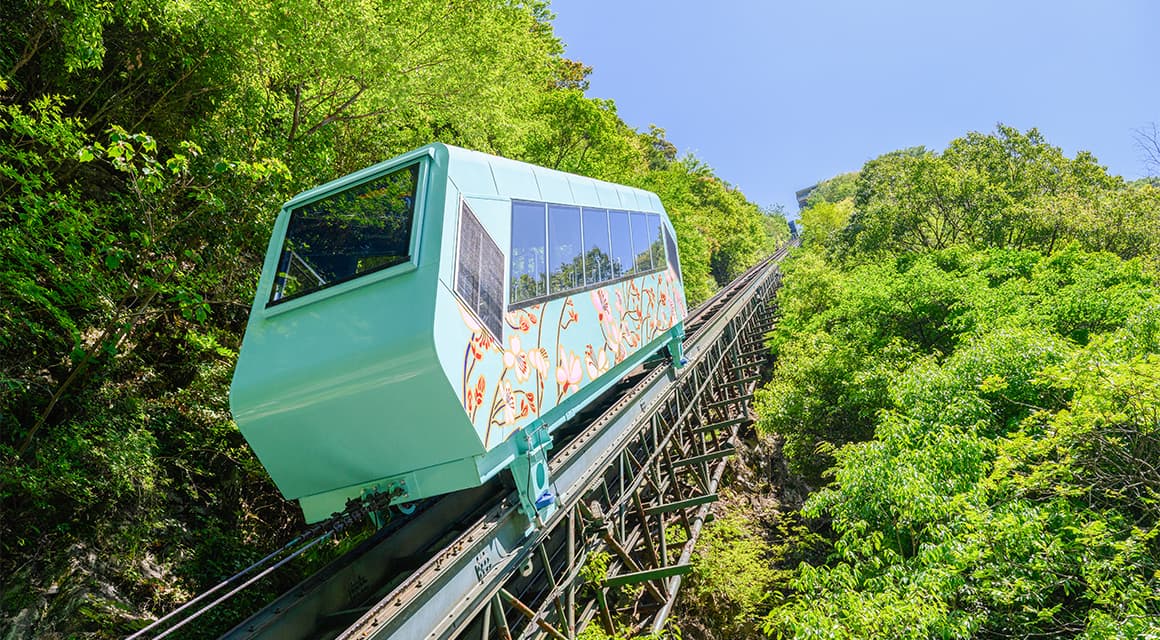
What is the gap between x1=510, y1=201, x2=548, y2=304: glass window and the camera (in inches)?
195

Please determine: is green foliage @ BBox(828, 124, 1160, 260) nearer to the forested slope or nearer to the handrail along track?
the handrail along track

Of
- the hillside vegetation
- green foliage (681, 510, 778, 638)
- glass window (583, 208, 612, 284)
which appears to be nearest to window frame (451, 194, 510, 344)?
glass window (583, 208, 612, 284)

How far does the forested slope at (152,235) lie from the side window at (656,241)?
353cm

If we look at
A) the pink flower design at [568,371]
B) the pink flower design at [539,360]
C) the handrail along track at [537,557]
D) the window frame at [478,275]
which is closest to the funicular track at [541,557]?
the handrail along track at [537,557]

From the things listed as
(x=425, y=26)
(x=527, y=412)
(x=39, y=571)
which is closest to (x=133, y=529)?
(x=39, y=571)

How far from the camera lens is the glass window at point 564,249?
18.4ft

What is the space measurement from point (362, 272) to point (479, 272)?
822mm

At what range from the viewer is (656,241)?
31.7 ft

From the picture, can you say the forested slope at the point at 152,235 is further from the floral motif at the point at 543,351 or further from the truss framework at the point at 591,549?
the truss framework at the point at 591,549

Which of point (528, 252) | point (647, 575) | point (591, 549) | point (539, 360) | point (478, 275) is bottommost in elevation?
point (647, 575)

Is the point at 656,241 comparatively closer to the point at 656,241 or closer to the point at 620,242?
the point at 656,241

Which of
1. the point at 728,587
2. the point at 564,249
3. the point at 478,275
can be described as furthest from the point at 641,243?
the point at 728,587

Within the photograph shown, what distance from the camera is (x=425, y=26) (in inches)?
367

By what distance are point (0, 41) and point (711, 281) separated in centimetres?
3452
